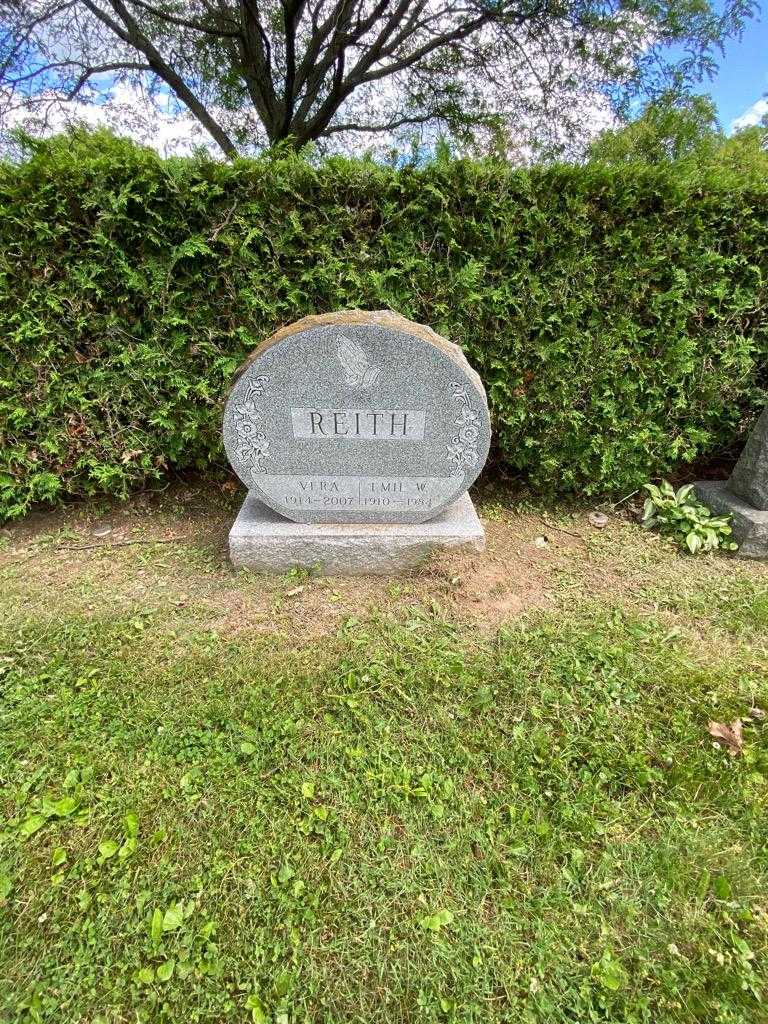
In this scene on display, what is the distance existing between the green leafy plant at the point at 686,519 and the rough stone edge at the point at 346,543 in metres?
1.43

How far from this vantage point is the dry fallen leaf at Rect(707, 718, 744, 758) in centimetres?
206

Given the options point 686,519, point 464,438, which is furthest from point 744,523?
point 464,438

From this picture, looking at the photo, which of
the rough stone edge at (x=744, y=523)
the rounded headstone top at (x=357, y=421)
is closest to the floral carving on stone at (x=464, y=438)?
the rounded headstone top at (x=357, y=421)

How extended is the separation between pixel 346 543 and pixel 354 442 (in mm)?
583

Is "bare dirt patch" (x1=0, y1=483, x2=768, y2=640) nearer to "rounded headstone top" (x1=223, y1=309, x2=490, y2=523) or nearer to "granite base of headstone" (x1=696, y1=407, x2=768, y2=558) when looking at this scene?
"granite base of headstone" (x1=696, y1=407, x2=768, y2=558)

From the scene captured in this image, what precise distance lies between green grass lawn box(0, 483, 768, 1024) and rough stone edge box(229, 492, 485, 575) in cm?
12

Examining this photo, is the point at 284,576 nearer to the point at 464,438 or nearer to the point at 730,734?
the point at 464,438

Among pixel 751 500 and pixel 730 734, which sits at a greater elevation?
pixel 751 500

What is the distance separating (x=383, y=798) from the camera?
188cm

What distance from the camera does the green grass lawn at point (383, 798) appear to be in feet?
4.76

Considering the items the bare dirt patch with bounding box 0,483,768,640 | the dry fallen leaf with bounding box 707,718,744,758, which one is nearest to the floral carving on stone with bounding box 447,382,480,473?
the bare dirt patch with bounding box 0,483,768,640

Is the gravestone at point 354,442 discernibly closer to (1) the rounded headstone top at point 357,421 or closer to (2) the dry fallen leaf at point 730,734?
(1) the rounded headstone top at point 357,421

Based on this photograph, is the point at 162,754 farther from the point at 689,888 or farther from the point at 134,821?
the point at 689,888

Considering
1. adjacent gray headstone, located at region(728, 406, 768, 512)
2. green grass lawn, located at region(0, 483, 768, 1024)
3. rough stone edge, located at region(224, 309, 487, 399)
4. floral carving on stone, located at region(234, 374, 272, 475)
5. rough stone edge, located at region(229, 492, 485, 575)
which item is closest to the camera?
green grass lawn, located at region(0, 483, 768, 1024)
